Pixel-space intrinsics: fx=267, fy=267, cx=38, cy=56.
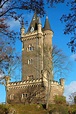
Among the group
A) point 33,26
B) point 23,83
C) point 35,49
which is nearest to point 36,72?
point 35,49

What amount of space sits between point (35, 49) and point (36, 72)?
476cm

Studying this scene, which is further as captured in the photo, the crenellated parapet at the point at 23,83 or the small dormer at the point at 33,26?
the small dormer at the point at 33,26

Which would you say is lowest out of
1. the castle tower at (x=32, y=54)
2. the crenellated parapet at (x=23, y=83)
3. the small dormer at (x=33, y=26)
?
the crenellated parapet at (x=23, y=83)

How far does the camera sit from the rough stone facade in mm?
42156

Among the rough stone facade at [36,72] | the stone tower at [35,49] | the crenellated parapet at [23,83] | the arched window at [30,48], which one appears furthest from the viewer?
the arched window at [30,48]

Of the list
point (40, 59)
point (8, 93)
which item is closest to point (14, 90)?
point (8, 93)

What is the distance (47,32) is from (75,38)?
4197 centimetres

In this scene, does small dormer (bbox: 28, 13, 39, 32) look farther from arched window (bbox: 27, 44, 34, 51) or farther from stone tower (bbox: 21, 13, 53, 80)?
arched window (bbox: 27, 44, 34, 51)

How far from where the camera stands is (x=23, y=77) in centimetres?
5131

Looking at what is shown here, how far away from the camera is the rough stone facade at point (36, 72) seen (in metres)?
42.2

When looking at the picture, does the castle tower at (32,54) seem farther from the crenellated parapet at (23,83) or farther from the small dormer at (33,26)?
the crenellated parapet at (23,83)

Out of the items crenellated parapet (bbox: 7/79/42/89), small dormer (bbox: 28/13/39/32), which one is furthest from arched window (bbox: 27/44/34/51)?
crenellated parapet (bbox: 7/79/42/89)

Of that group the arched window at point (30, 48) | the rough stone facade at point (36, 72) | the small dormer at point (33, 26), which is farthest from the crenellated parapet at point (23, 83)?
the small dormer at point (33, 26)

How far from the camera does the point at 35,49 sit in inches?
2052
